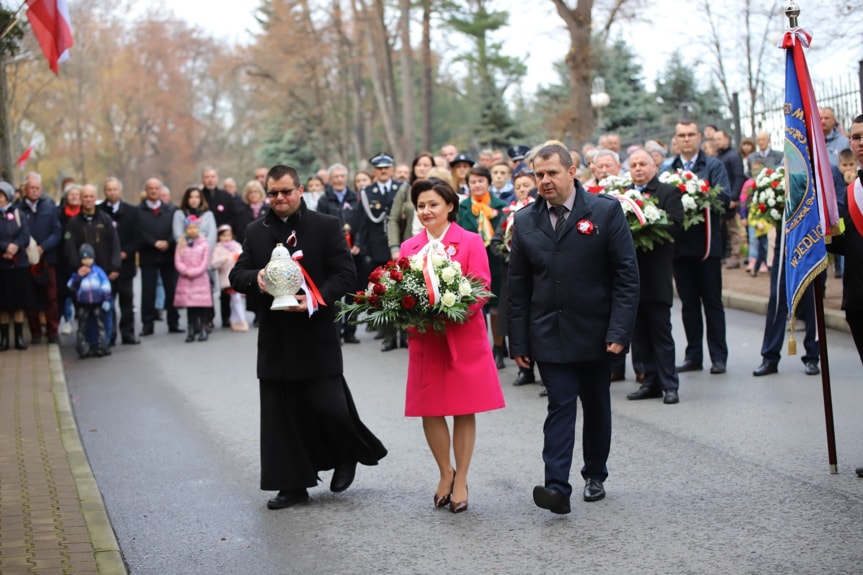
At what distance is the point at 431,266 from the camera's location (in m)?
7.38

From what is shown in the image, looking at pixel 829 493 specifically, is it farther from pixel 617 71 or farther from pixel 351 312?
pixel 617 71

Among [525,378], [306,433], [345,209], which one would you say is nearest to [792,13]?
[306,433]

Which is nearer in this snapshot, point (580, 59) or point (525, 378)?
point (525, 378)

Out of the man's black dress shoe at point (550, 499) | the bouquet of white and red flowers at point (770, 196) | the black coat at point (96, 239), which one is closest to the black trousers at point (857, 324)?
the man's black dress shoe at point (550, 499)

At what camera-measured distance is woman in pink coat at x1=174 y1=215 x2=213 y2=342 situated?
17891 millimetres

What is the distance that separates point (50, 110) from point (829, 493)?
2017 inches

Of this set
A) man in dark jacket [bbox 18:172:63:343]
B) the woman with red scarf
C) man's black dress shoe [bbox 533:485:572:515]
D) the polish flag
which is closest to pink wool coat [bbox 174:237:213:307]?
man in dark jacket [bbox 18:172:63:343]

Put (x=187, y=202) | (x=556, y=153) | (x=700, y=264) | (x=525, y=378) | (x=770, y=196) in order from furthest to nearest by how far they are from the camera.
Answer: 1. (x=187, y=202)
2. (x=770, y=196)
3. (x=525, y=378)
4. (x=700, y=264)
5. (x=556, y=153)

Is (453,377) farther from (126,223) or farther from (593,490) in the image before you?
(126,223)

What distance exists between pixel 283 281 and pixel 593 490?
2.27m

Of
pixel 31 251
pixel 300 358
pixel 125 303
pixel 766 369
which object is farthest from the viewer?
pixel 125 303

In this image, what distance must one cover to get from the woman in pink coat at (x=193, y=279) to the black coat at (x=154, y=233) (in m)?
0.25

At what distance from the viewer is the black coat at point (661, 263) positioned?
11086mm

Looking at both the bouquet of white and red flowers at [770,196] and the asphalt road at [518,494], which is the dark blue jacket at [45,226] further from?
the bouquet of white and red flowers at [770,196]
